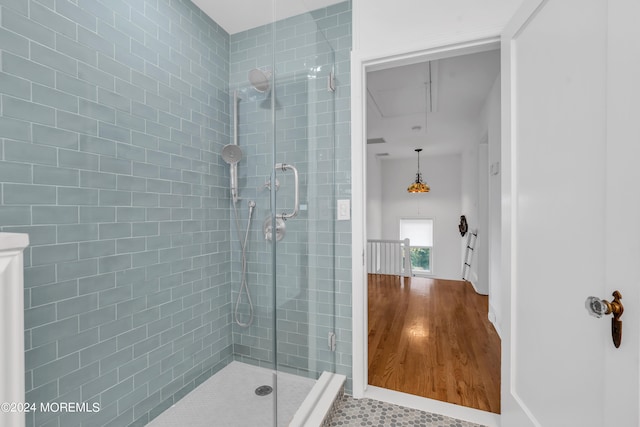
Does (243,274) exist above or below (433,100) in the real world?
below

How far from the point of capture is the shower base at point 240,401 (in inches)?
55.6

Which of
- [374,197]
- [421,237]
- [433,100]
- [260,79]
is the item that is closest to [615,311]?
[260,79]

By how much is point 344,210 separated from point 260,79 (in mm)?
906

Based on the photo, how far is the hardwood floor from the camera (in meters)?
1.91

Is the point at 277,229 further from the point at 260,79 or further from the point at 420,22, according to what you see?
the point at 420,22

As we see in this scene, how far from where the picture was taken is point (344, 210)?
1.87 meters

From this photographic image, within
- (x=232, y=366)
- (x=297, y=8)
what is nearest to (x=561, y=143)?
(x=297, y=8)

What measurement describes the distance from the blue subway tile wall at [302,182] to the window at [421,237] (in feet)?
21.6

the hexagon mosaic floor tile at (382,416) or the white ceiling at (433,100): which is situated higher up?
the white ceiling at (433,100)

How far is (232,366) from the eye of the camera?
1.71 m

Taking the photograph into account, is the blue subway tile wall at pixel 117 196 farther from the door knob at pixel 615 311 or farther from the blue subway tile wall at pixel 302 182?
the door knob at pixel 615 311

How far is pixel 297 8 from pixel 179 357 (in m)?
2.21

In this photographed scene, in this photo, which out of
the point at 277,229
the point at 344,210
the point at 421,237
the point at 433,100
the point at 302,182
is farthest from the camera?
the point at 421,237

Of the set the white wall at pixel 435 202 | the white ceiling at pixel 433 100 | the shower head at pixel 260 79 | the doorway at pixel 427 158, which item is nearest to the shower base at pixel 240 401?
the doorway at pixel 427 158
